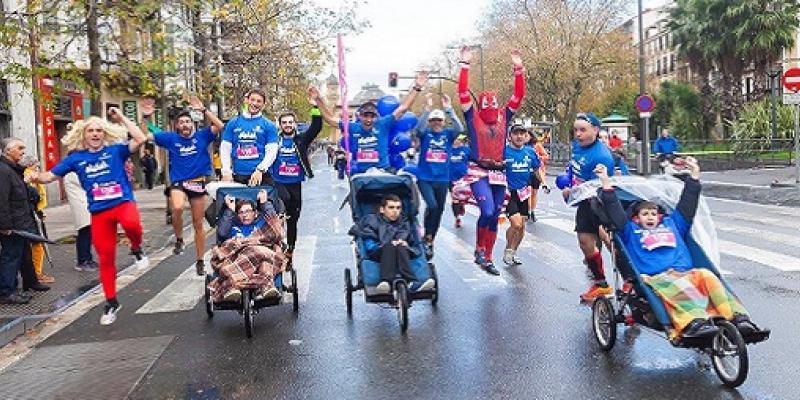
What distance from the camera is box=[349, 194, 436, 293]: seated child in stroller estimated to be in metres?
7.38

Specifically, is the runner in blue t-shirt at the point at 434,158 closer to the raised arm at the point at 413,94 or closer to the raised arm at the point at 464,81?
the raised arm at the point at 464,81

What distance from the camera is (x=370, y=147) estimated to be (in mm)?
9461

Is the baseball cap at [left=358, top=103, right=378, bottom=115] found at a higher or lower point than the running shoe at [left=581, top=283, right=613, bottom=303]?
higher

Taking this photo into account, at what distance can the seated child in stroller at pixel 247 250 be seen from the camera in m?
7.16

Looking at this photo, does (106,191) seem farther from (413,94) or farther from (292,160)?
(413,94)

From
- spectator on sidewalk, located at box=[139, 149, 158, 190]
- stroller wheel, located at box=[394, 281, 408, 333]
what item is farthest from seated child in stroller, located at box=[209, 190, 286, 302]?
spectator on sidewalk, located at box=[139, 149, 158, 190]

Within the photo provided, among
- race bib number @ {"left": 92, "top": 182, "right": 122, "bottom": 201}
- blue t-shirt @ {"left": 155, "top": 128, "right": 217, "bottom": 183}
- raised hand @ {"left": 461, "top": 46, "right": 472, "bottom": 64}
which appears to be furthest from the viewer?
blue t-shirt @ {"left": 155, "top": 128, "right": 217, "bottom": 183}

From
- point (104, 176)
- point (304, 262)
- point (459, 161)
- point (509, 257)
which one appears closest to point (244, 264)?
point (104, 176)

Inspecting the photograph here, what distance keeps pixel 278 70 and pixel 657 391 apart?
2206cm

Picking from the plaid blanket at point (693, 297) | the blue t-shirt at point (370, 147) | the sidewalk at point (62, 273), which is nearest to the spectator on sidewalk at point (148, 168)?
the sidewalk at point (62, 273)

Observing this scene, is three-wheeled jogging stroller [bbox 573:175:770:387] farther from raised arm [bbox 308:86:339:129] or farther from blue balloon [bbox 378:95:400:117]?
blue balloon [bbox 378:95:400:117]

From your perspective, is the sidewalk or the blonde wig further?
the sidewalk

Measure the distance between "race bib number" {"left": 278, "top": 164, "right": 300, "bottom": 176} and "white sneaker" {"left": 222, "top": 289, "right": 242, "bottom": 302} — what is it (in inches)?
99.8

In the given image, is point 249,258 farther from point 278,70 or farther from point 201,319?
point 278,70
